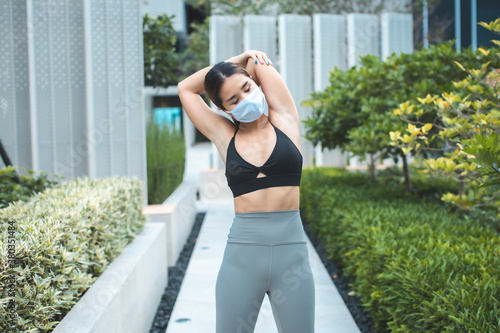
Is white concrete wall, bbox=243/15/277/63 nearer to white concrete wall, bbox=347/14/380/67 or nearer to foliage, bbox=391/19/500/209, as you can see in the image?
white concrete wall, bbox=347/14/380/67

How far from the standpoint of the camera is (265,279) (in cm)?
175

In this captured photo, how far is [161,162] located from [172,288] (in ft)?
9.15

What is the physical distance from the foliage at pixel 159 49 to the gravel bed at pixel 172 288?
7.68ft

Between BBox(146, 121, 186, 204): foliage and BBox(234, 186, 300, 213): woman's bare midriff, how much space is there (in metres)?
4.90

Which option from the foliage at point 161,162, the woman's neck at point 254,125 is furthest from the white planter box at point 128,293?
the foliage at point 161,162

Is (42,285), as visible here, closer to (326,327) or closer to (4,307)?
(4,307)

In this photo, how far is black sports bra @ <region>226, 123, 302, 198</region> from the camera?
178cm

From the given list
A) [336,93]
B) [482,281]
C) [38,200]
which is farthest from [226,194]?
[482,281]

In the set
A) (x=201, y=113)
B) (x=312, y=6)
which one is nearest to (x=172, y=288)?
(x=201, y=113)

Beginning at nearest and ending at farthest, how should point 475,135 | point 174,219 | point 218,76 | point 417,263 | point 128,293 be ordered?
point 475,135 < point 218,76 < point 417,263 < point 128,293 < point 174,219

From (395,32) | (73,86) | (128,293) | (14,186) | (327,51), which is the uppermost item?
(395,32)

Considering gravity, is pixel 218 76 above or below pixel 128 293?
above

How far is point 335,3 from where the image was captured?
12219mm

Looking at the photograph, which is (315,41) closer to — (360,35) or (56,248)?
(360,35)
